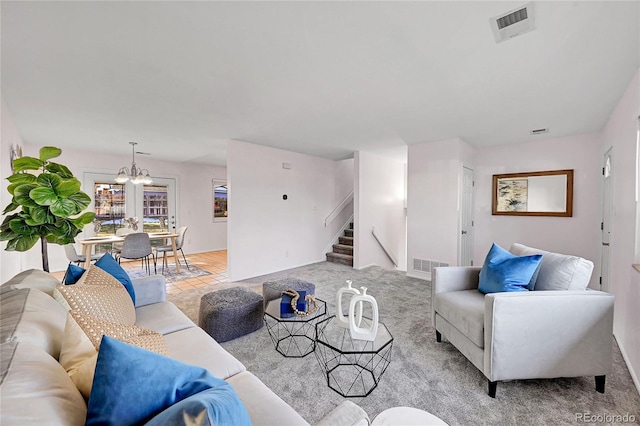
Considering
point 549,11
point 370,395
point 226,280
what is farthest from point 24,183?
point 549,11

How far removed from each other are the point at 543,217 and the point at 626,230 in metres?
2.24

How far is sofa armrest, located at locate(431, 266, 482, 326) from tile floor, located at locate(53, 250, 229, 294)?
327 centimetres

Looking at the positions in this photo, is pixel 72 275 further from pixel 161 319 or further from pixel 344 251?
pixel 344 251

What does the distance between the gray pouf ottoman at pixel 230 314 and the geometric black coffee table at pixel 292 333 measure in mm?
182

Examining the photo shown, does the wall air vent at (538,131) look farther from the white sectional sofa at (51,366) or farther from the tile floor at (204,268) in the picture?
the tile floor at (204,268)

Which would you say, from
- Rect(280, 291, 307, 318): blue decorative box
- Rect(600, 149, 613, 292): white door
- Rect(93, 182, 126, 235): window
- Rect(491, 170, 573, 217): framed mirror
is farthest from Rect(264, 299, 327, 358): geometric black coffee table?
Rect(93, 182, 126, 235): window

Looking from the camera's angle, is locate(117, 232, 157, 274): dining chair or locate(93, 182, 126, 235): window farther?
locate(93, 182, 126, 235): window

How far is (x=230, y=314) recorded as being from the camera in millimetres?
2453

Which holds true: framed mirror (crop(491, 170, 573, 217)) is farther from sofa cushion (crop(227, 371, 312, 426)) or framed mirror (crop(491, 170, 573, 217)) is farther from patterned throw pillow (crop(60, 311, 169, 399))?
patterned throw pillow (crop(60, 311, 169, 399))

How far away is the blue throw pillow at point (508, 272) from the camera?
206 centimetres

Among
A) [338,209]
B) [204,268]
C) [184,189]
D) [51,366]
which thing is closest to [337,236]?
[338,209]

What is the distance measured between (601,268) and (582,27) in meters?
3.45

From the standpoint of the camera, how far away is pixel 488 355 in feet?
5.71

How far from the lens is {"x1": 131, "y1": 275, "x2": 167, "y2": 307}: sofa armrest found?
2.18 meters
